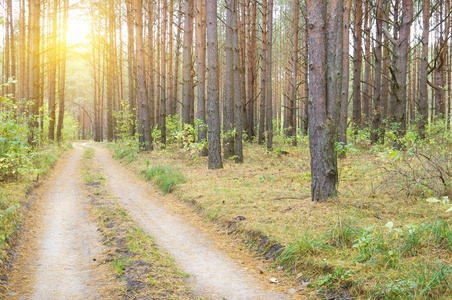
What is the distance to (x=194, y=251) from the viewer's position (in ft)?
18.4

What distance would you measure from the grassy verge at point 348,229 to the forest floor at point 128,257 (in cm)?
41

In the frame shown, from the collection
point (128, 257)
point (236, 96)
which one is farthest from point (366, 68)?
point (128, 257)

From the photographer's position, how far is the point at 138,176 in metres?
13.2

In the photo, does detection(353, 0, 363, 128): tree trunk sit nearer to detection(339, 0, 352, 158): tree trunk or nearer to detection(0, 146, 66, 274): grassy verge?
detection(339, 0, 352, 158): tree trunk

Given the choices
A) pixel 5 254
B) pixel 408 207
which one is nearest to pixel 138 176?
pixel 5 254

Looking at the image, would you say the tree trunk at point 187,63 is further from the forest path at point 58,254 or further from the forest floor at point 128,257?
the forest path at point 58,254

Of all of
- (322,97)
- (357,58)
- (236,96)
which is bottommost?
(322,97)

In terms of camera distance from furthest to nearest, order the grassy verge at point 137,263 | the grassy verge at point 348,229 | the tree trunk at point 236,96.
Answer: the tree trunk at point 236,96
the grassy verge at point 137,263
the grassy verge at point 348,229

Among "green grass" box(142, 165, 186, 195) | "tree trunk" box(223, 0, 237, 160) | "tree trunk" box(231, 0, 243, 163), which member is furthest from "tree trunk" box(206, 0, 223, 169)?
"green grass" box(142, 165, 186, 195)

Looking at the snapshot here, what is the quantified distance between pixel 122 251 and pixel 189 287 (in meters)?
1.60

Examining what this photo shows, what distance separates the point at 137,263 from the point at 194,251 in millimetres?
1242

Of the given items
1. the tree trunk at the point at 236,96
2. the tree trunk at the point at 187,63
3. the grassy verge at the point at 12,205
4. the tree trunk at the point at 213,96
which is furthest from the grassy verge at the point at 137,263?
the tree trunk at the point at 187,63

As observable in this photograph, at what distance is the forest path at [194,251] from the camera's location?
416 centimetres

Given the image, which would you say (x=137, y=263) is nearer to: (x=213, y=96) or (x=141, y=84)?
(x=213, y=96)
